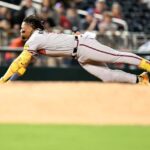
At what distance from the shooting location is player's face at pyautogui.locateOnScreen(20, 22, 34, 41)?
807cm

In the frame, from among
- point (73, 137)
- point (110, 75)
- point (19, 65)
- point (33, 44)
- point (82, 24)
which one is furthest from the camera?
point (73, 137)

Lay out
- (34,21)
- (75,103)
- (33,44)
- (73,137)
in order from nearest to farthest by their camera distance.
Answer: (34,21)
(33,44)
(73,137)
(75,103)

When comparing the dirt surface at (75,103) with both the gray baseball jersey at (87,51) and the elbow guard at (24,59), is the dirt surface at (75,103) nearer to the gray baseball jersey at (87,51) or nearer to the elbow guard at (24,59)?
the gray baseball jersey at (87,51)

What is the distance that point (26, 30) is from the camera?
26.7ft

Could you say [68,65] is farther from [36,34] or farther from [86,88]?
[36,34]

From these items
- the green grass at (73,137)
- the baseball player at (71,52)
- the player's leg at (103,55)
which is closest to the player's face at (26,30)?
the baseball player at (71,52)

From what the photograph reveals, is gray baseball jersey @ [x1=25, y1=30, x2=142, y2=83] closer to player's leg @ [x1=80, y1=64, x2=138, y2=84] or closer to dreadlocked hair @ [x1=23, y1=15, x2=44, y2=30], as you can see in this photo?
player's leg @ [x1=80, y1=64, x2=138, y2=84]

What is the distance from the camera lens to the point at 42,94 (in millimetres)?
18250

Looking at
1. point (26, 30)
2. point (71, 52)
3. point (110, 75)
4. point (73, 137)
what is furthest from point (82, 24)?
point (26, 30)

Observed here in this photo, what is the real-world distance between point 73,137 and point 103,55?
7495 millimetres

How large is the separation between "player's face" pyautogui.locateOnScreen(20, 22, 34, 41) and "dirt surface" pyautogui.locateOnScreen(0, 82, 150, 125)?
947cm

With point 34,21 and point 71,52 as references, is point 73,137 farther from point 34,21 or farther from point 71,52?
point 34,21

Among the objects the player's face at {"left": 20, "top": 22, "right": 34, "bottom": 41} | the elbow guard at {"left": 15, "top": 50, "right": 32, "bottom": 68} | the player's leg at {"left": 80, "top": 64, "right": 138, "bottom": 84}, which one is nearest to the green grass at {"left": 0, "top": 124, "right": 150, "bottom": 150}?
the player's leg at {"left": 80, "top": 64, "right": 138, "bottom": 84}

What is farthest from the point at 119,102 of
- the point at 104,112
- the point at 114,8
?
the point at 114,8
